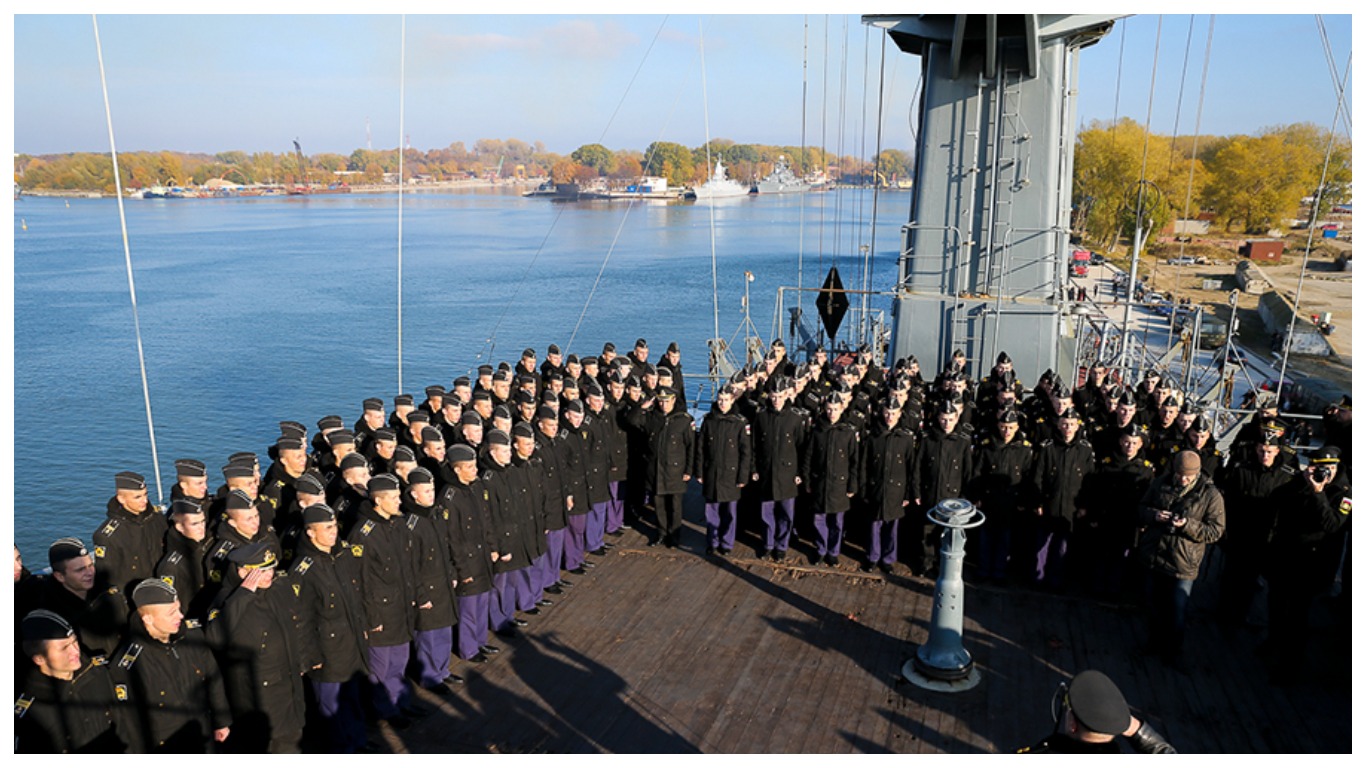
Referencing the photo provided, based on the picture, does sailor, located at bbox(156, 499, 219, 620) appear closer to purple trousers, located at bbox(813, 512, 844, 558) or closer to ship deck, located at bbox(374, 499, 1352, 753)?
ship deck, located at bbox(374, 499, 1352, 753)

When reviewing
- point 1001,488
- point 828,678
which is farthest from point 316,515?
point 1001,488

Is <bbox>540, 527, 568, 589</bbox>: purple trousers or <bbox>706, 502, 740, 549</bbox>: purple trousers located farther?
<bbox>706, 502, 740, 549</bbox>: purple trousers

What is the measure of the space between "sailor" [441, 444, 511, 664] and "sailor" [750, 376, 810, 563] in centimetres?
263

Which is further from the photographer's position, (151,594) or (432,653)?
(432,653)

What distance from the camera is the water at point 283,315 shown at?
23.2 m

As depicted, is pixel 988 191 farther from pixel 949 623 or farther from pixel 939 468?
pixel 949 623

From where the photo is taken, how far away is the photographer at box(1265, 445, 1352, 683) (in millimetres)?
5562

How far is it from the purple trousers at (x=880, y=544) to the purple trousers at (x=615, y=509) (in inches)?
92.6

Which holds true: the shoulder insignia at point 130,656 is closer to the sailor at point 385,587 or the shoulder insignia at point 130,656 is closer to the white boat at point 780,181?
the sailor at point 385,587

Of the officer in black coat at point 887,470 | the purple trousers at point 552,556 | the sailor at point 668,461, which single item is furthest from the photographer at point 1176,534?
the purple trousers at point 552,556

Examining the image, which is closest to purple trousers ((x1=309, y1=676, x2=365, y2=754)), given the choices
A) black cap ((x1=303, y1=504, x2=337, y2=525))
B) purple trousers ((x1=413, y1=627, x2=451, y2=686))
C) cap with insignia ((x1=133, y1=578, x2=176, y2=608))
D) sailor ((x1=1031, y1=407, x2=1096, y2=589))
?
purple trousers ((x1=413, y1=627, x2=451, y2=686))

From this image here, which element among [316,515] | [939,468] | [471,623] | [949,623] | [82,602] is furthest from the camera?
[939,468]

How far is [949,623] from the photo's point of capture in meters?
5.75

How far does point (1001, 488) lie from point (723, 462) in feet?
7.54
